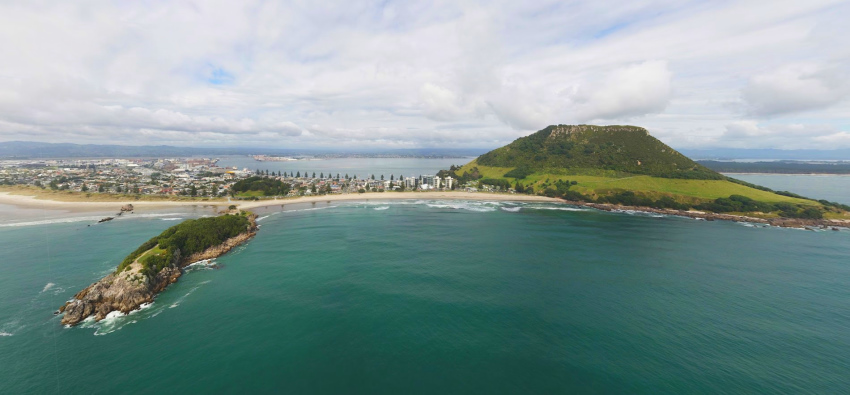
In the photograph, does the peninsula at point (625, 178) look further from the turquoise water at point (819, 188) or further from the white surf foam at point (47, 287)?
the white surf foam at point (47, 287)

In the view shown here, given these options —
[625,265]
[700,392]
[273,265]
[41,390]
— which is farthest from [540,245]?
[41,390]

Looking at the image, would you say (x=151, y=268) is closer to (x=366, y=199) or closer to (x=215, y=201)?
(x=215, y=201)

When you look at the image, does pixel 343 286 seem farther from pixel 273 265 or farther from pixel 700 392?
pixel 700 392

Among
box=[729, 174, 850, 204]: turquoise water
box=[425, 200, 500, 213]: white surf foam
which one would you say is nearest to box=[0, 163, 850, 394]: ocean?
box=[425, 200, 500, 213]: white surf foam

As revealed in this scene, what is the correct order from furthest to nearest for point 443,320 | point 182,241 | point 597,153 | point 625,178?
point 597,153, point 625,178, point 182,241, point 443,320

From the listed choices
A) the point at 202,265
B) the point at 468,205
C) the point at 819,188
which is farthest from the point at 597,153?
the point at 202,265
